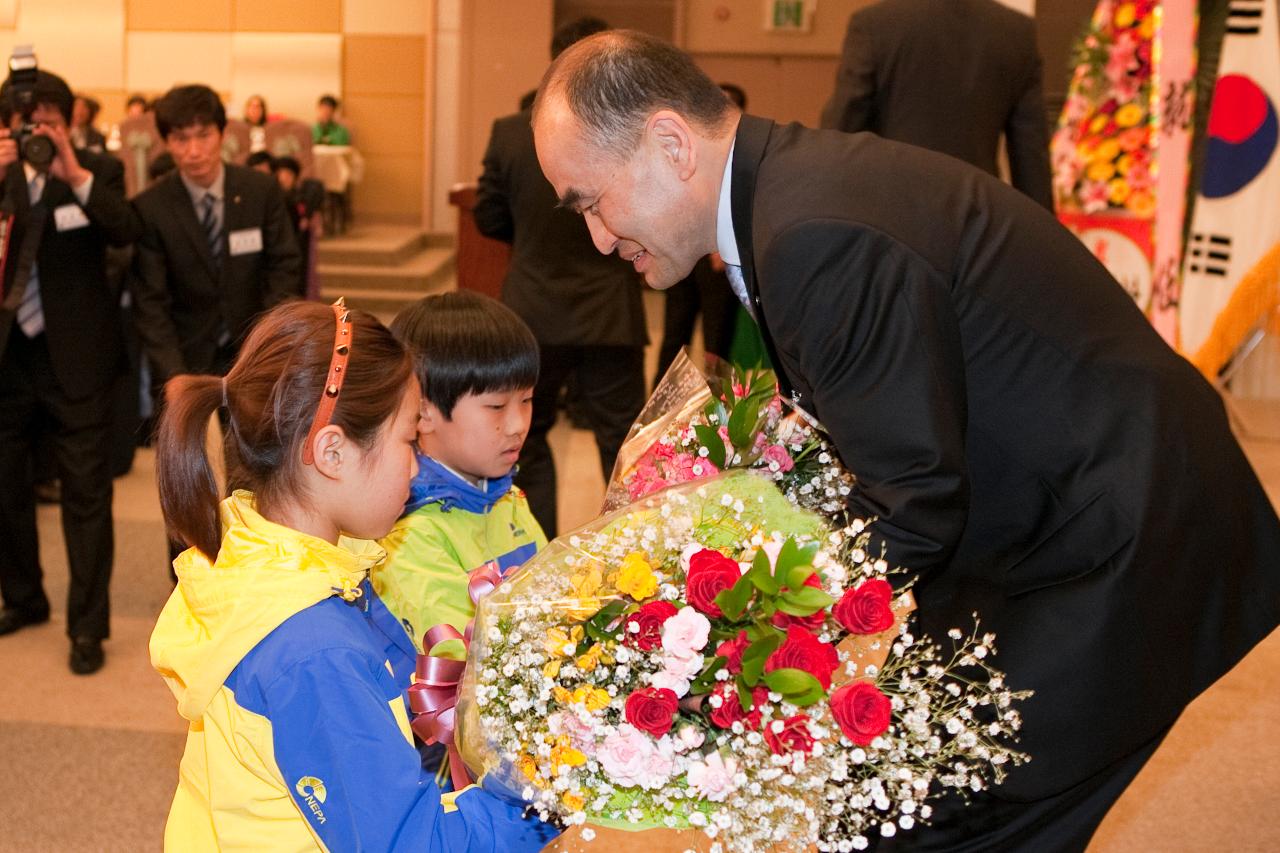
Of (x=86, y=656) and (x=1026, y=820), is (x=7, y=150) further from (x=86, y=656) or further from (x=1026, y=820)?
(x=1026, y=820)

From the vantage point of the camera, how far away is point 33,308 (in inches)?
146

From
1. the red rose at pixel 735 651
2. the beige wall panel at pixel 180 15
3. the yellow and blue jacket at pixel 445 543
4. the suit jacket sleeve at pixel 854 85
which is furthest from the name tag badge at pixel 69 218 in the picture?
the beige wall panel at pixel 180 15

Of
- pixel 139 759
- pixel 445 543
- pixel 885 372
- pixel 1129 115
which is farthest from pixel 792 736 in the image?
pixel 1129 115

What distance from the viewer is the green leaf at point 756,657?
117cm

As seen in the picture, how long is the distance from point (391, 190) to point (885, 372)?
12.4 m

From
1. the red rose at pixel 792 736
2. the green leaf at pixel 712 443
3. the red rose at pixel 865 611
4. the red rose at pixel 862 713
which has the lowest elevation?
the red rose at pixel 792 736

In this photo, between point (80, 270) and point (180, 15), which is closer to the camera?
point (80, 270)

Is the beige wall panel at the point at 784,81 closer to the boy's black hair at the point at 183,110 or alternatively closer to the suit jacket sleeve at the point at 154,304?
the boy's black hair at the point at 183,110

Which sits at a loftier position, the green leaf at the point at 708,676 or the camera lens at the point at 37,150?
the camera lens at the point at 37,150

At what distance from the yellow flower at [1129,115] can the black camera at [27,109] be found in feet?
15.3

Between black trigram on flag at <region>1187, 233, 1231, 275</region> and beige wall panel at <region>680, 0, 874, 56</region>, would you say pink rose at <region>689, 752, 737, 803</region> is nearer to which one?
black trigram on flag at <region>1187, 233, 1231, 275</region>

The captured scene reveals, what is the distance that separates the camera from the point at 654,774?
1.22 m

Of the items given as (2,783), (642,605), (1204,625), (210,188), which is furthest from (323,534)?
(210,188)

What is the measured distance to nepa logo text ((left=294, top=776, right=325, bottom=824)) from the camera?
133 cm
